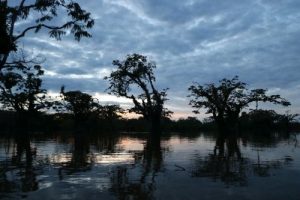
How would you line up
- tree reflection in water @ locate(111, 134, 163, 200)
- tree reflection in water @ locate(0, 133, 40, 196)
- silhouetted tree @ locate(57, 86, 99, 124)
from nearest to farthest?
tree reflection in water @ locate(111, 134, 163, 200) → tree reflection in water @ locate(0, 133, 40, 196) → silhouetted tree @ locate(57, 86, 99, 124)

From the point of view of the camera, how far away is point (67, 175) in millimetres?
12312

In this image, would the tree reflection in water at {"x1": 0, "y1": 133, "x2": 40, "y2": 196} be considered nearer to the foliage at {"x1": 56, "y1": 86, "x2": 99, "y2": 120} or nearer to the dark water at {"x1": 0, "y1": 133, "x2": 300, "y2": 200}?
the dark water at {"x1": 0, "y1": 133, "x2": 300, "y2": 200}

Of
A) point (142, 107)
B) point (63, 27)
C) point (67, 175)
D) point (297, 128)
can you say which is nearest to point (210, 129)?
point (297, 128)

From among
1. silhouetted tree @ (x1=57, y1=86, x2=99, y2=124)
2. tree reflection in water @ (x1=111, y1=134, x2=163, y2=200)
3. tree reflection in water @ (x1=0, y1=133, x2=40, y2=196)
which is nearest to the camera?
tree reflection in water @ (x1=111, y1=134, x2=163, y2=200)

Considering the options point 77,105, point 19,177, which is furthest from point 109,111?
point 19,177

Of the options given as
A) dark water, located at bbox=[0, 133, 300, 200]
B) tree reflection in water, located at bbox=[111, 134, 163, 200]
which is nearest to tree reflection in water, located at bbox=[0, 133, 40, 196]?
dark water, located at bbox=[0, 133, 300, 200]

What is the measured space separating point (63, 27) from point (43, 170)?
14041 mm

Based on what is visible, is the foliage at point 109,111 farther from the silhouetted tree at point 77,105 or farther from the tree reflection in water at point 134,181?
the tree reflection in water at point 134,181

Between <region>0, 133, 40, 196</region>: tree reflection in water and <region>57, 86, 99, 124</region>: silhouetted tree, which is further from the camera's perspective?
<region>57, 86, 99, 124</region>: silhouetted tree

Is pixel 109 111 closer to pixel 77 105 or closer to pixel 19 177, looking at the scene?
pixel 77 105

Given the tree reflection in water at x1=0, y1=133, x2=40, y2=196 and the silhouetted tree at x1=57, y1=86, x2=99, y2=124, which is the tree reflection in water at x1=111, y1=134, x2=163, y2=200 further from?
the silhouetted tree at x1=57, y1=86, x2=99, y2=124

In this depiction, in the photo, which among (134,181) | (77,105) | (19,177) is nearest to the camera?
(134,181)

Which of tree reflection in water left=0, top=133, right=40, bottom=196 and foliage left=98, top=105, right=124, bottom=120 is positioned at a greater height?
foliage left=98, top=105, right=124, bottom=120

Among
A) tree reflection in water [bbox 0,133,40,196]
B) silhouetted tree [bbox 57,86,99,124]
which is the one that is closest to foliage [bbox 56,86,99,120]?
silhouetted tree [bbox 57,86,99,124]
